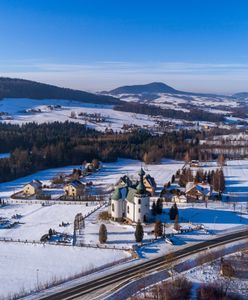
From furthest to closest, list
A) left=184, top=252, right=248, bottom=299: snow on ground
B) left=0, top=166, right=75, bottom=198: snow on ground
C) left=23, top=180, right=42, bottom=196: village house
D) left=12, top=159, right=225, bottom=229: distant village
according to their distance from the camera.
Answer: left=0, top=166, right=75, bottom=198: snow on ground, left=23, top=180, right=42, bottom=196: village house, left=12, top=159, right=225, bottom=229: distant village, left=184, top=252, right=248, bottom=299: snow on ground

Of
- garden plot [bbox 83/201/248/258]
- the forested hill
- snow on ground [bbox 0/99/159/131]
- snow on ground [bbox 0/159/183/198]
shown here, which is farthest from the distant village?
the forested hill

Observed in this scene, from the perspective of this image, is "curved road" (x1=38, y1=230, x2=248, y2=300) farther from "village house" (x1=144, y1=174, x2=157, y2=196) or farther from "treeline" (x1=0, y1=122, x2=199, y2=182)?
"treeline" (x1=0, y1=122, x2=199, y2=182)

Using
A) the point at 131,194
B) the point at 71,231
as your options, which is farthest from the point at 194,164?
the point at 71,231

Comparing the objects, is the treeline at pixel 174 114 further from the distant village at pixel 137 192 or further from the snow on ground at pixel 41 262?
the snow on ground at pixel 41 262

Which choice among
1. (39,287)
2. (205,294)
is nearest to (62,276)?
(39,287)

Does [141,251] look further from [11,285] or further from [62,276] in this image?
[11,285]

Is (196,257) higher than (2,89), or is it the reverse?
(2,89)
